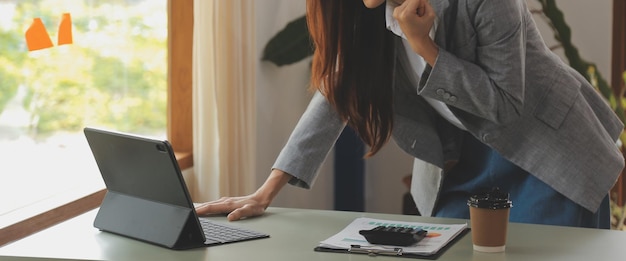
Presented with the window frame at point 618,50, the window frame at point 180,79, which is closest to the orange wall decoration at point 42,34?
the window frame at point 180,79

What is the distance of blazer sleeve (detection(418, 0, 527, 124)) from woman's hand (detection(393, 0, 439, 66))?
2 centimetres

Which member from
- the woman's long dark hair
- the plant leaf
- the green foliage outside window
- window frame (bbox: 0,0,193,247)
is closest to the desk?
the woman's long dark hair

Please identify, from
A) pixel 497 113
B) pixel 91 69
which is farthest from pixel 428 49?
pixel 91 69

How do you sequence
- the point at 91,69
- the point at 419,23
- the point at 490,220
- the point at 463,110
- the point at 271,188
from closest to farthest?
the point at 490,220 → the point at 419,23 → the point at 463,110 → the point at 271,188 → the point at 91,69

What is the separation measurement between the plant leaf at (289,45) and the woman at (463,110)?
1.90 meters

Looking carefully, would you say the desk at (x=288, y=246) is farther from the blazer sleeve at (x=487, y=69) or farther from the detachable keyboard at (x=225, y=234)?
the blazer sleeve at (x=487, y=69)

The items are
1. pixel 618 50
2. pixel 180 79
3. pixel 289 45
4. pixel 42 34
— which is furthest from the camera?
pixel 618 50

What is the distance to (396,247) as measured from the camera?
62.7 inches

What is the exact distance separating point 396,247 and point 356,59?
22.0 inches

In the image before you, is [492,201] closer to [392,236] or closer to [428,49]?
[392,236]

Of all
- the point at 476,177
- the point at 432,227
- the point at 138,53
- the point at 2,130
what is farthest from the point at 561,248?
the point at 138,53

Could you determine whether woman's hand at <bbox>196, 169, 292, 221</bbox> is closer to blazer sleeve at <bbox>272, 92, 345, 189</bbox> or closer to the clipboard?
blazer sleeve at <bbox>272, 92, 345, 189</bbox>

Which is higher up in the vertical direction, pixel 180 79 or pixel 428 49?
pixel 428 49

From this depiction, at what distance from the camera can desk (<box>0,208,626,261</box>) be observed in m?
1.57
